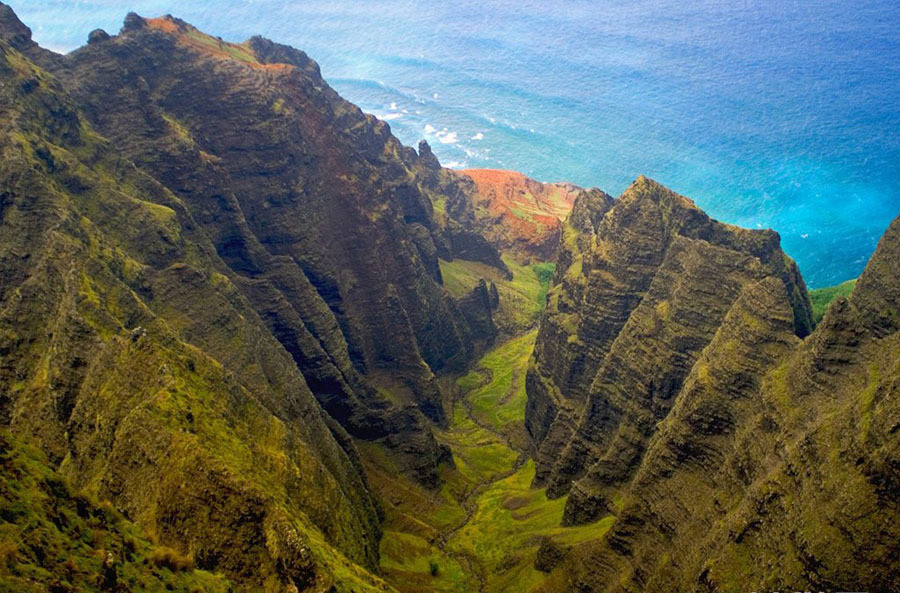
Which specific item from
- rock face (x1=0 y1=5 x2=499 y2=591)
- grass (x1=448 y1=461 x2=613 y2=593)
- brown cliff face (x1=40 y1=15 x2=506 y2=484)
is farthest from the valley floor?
brown cliff face (x1=40 y1=15 x2=506 y2=484)

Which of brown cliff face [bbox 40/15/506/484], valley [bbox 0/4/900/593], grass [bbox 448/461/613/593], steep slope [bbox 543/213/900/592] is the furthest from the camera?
brown cliff face [bbox 40/15/506/484]

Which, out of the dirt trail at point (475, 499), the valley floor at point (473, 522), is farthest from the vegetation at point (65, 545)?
the dirt trail at point (475, 499)

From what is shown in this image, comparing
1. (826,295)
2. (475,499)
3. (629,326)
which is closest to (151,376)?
(629,326)

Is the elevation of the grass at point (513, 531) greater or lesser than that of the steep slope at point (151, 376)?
lesser

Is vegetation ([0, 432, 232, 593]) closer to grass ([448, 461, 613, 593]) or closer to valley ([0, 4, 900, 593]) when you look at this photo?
valley ([0, 4, 900, 593])

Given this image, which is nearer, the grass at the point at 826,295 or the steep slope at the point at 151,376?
the steep slope at the point at 151,376

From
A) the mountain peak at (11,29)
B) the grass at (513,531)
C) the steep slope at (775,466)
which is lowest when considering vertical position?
the grass at (513,531)

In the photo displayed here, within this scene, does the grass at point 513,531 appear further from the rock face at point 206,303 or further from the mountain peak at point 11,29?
the mountain peak at point 11,29
